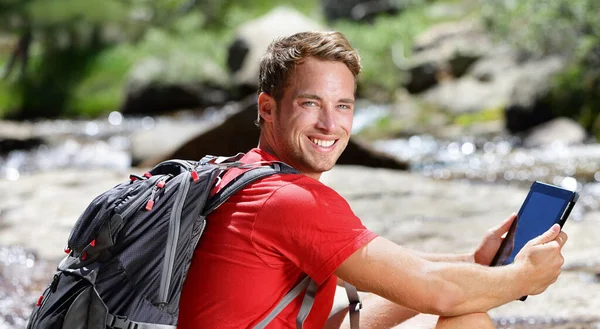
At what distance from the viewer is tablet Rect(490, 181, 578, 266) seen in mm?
2721

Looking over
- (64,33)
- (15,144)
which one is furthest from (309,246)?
(64,33)

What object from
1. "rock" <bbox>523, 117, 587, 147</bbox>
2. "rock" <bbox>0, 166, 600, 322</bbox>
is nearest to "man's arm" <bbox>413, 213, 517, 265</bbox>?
"rock" <bbox>0, 166, 600, 322</bbox>

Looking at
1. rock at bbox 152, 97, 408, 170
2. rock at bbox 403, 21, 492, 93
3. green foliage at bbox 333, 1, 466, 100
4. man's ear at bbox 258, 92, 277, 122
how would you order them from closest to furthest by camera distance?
man's ear at bbox 258, 92, 277, 122 < rock at bbox 152, 97, 408, 170 < green foliage at bbox 333, 1, 466, 100 < rock at bbox 403, 21, 492, 93

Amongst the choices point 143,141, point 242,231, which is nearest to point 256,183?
point 242,231

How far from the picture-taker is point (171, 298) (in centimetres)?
242

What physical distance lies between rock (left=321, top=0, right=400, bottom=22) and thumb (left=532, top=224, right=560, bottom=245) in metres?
22.9

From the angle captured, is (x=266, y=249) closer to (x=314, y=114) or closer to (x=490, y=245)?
(x=314, y=114)

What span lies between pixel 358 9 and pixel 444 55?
6.98 m

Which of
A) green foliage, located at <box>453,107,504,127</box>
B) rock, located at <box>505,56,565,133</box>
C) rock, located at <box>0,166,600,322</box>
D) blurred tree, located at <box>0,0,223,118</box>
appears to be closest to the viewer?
rock, located at <box>0,166,600,322</box>

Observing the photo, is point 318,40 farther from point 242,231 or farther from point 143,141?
point 143,141

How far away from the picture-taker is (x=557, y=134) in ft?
40.1

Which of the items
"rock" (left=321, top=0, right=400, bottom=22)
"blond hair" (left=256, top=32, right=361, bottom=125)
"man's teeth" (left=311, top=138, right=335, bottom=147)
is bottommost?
"rock" (left=321, top=0, right=400, bottom=22)

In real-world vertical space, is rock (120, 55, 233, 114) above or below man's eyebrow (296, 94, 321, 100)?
below

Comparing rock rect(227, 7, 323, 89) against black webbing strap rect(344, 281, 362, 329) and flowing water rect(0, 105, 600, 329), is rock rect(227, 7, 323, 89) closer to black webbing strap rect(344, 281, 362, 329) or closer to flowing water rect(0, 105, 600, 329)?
flowing water rect(0, 105, 600, 329)
